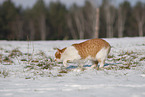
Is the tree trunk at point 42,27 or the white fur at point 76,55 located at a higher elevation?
the tree trunk at point 42,27

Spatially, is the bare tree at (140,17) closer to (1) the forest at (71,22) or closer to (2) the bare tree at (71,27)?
(1) the forest at (71,22)

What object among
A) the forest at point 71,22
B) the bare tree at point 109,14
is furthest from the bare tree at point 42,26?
the bare tree at point 109,14

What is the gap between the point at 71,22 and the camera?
50.7 meters

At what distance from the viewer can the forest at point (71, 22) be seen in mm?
46334

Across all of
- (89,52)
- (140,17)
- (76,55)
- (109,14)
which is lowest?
(76,55)

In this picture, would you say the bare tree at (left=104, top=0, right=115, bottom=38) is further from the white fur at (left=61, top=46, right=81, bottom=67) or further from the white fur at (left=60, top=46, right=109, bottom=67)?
the white fur at (left=61, top=46, right=81, bottom=67)

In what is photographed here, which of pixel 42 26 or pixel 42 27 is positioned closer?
pixel 42 27

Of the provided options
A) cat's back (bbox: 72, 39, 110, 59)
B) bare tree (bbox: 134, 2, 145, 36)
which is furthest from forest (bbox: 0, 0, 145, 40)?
cat's back (bbox: 72, 39, 110, 59)

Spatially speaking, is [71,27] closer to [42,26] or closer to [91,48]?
[42,26]

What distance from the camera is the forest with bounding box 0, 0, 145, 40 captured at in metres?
46.3

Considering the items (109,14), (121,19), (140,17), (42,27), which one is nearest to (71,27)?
(42,27)

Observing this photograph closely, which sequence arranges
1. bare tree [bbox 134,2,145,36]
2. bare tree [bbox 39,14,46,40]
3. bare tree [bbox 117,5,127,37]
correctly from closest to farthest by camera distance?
bare tree [bbox 117,5,127,37] → bare tree [bbox 134,2,145,36] → bare tree [bbox 39,14,46,40]

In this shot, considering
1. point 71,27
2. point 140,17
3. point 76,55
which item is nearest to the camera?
point 76,55

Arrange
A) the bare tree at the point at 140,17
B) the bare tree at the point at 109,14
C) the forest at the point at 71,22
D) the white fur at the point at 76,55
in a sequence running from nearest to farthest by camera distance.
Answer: the white fur at the point at 76,55
the bare tree at the point at 109,14
the forest at the point at 71,22
the bare tree at the point at 140,17
